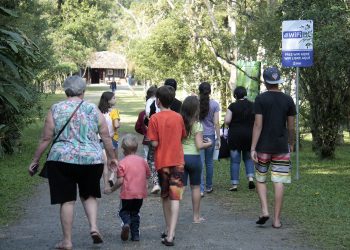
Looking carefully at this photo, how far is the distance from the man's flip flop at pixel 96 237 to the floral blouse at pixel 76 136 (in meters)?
0.78

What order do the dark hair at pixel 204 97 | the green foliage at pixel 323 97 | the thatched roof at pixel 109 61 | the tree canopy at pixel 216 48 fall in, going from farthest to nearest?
1. the thatched roof at pixel 109 61
2. the green foliage at pixel 323 97
3. the dark hair at pixel 204 97
4. the tree canopy at pixel 216 48

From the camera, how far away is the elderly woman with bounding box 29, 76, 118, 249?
699 cm

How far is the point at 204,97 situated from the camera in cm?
1130

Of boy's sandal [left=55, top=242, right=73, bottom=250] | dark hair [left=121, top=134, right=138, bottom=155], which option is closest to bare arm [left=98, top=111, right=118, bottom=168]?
dark hair [left=121, top=134, right=138, bottom=155]

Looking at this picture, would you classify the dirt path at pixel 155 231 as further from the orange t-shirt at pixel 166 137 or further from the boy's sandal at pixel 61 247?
the orange t-shirt at pixel 166 137

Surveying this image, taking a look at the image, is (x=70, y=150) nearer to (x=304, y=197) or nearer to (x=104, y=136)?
(x=104, y=136)

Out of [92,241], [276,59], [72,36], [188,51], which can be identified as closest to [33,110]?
[276,59]

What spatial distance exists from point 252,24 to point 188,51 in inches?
330

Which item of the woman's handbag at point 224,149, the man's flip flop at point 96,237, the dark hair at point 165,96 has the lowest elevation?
the man's flip flop at point 96,237

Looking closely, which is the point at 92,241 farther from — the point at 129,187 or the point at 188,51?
the point at 188,51

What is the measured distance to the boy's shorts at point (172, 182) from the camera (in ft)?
25.4

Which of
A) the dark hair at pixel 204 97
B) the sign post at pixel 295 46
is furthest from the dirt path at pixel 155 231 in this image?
the sign post at pixel 295 46

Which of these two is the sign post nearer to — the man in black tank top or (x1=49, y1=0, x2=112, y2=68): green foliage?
the man in black tank top

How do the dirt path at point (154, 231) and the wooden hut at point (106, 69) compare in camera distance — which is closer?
the dirt path at point (154, 231)
